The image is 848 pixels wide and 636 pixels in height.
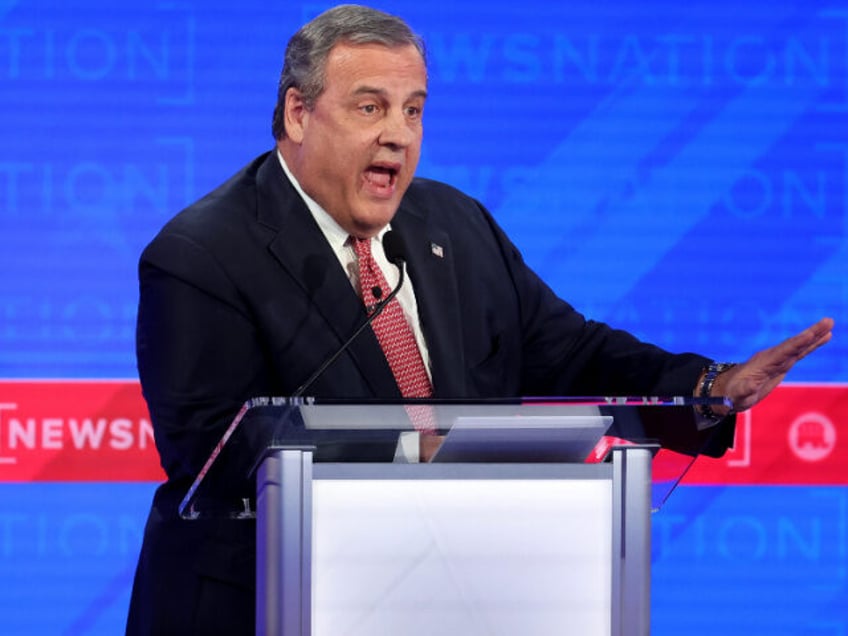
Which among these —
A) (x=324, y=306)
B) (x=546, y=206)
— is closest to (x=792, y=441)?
(x=546, y=206)

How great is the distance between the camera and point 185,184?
3.32m

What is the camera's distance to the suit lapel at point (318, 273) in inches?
90.1

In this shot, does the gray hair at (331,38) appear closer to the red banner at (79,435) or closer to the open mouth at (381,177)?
the open mouth at (381,177)

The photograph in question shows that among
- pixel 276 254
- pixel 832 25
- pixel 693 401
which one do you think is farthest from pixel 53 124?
pixel 693 401

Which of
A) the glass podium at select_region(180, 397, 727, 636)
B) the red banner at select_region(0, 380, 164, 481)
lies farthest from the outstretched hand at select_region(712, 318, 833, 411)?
the red banner at select_region(0, 380, 164, 481)

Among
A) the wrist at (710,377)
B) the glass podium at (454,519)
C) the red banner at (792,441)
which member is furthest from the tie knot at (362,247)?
the red banner at (792,441)

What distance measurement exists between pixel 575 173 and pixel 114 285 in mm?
1091

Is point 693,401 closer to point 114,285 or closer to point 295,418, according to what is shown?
point 295,418

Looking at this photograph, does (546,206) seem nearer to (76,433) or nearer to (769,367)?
(76,433)

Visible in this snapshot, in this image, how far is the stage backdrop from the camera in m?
3.29

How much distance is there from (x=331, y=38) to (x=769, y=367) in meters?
0.92

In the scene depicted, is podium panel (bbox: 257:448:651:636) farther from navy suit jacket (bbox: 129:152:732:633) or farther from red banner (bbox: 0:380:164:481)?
red banner (bbox: 0:380:164:481)

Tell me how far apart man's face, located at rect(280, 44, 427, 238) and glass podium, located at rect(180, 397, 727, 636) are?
0.89 m

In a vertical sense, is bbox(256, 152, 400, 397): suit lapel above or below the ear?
below
